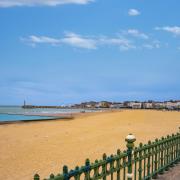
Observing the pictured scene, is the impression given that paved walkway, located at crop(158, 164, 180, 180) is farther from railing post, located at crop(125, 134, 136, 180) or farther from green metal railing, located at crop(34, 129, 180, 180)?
railing post, located at crop(125, 134, 136, 180)

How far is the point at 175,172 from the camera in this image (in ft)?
40.3

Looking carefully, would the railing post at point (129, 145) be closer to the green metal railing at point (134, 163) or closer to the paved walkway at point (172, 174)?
the green metal railing at point (134, 163)

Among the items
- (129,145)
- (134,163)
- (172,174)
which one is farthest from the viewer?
(172,174)

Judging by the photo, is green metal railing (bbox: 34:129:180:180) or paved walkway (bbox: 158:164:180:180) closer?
green metal railing (bbox: 34:129:180:180)

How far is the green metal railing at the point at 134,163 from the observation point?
22.0 feet

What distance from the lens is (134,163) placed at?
30.7 feet

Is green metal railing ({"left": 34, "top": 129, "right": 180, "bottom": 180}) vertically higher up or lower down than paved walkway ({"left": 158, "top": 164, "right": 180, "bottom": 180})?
higher up

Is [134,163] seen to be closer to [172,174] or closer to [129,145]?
[129,145]

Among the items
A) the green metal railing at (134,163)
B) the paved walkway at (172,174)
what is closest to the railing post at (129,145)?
the green metal railing at (134,163)

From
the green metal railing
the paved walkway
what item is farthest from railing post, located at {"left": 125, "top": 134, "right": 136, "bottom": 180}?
the paved walkway

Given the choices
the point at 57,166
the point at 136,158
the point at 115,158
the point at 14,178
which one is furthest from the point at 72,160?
the point at 115,158

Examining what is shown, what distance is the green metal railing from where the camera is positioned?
264 inches

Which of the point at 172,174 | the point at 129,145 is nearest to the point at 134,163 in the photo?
the point at 129,145

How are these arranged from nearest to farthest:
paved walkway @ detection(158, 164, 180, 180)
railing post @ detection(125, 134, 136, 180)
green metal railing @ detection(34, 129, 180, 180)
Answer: green metal railing @ detection(34, 129, 180, 180) → railing post @ detection(125, 134, 136, 180) → paved walkway @ detection(158, 164, 180, 180)
